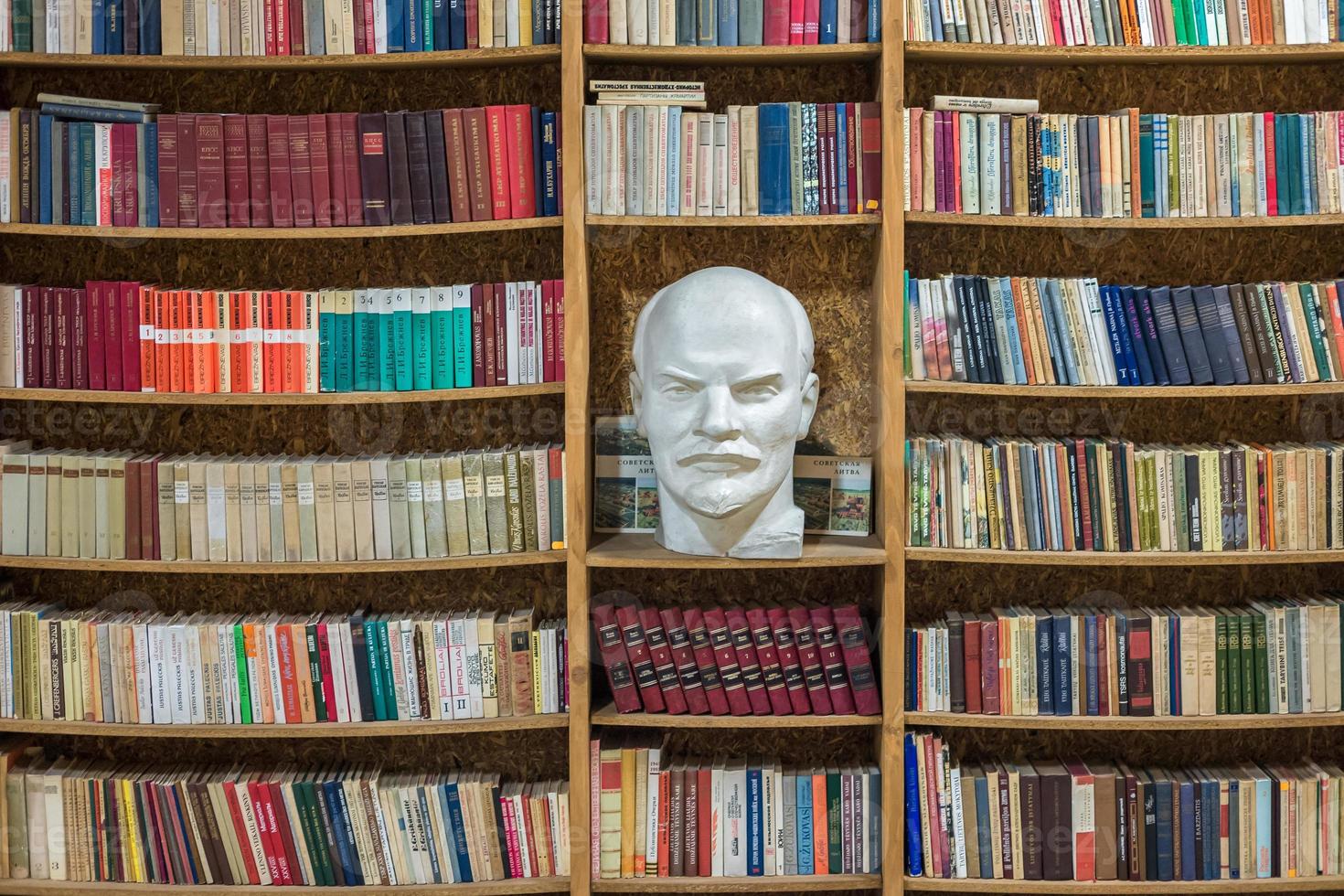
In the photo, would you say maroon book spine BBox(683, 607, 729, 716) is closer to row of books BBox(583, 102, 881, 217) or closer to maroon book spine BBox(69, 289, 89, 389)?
row of books BBox(583, 102, 881, 217)

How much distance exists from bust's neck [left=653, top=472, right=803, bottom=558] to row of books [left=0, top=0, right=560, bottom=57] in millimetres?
1044

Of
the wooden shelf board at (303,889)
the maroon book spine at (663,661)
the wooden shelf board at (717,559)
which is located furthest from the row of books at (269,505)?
the wooden shelf board at (303,889)

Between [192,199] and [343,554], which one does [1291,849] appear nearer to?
[343,554]

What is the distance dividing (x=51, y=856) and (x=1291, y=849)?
8.81 ft

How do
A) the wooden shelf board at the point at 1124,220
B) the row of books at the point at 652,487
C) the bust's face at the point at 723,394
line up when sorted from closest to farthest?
the bust's face at the point at 723,394
the wooden shelf board at the point at 1124,220
the row of books at the point at 652,487

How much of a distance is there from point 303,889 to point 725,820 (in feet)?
3.04

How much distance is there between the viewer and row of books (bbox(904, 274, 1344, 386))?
87.9 inches

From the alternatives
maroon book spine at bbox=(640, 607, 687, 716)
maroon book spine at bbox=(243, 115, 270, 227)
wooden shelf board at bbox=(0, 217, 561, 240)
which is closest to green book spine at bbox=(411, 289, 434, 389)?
wooden shelf board at bbox=(0, 217, 561, 240)

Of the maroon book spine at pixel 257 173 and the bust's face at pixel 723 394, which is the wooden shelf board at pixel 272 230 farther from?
the bust's face at pixel 723 394

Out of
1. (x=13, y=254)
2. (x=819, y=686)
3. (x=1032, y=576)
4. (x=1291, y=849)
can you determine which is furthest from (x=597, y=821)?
(x=13, y=254)

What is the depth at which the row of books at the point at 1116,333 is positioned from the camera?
87.9 inches

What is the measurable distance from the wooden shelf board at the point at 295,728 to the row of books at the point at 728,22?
145cm

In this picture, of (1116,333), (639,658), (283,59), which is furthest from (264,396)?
(1116,333)

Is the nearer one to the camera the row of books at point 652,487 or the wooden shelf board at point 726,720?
the wooden shelf board at point 726,720
